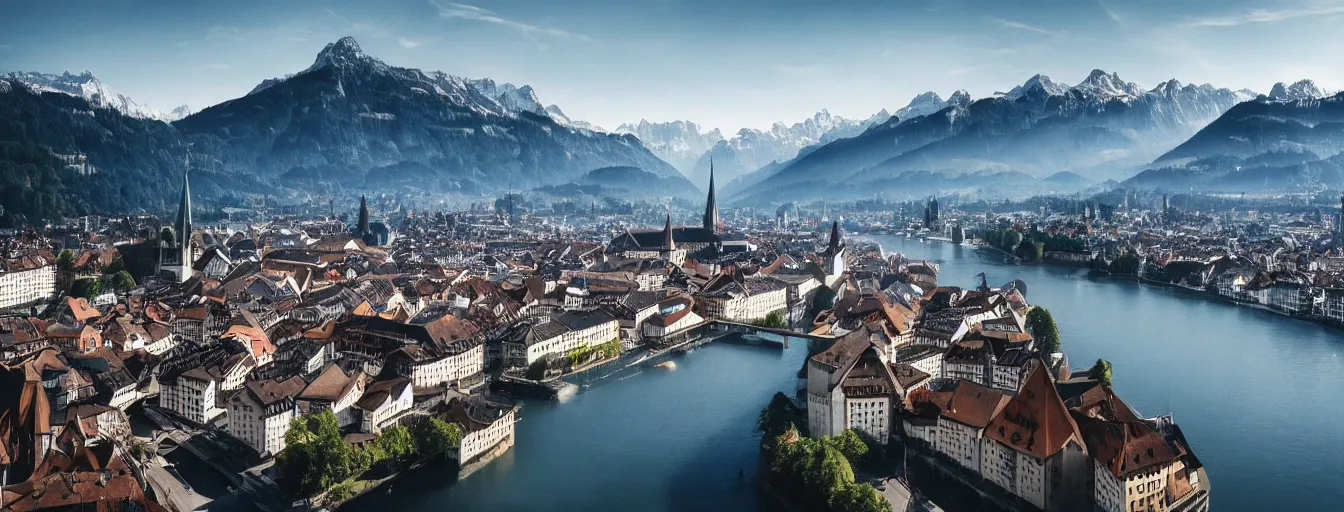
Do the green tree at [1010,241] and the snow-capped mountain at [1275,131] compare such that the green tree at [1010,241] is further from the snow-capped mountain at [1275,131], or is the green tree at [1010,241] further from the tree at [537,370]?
the snow-capped mountain at [1275,131]

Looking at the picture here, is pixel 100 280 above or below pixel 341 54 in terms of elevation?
below

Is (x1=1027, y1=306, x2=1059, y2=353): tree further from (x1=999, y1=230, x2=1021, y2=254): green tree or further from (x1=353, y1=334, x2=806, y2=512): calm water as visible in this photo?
(x1=999, y1=230, x2=1021, y2=254): green tree

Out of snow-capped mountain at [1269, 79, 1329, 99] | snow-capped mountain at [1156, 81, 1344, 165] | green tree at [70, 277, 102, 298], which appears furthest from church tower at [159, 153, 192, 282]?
snow-capped mountain at [1269, 79, 1329, 99]

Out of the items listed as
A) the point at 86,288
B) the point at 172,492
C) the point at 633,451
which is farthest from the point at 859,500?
the point at 86,288

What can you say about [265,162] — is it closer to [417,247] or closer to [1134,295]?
[417,247]

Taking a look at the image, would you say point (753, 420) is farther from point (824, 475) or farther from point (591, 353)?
point (591, 353)
